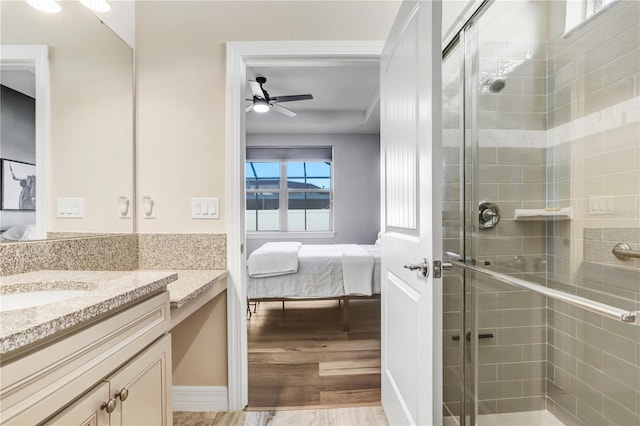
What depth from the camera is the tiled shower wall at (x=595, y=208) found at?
4.24 ft

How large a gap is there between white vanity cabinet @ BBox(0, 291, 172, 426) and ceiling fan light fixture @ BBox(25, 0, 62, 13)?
1.29m

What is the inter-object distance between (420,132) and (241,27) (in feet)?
4.18

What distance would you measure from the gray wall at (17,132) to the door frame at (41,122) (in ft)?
0.09

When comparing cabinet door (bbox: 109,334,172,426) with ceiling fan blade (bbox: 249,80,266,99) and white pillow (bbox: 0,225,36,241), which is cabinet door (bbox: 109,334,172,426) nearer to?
white pillow (bbox: 0,225,36,241)

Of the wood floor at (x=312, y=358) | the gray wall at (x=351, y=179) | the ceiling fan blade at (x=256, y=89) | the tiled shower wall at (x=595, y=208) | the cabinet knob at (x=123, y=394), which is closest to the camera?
the cabinet knob at (x=123, y=394)

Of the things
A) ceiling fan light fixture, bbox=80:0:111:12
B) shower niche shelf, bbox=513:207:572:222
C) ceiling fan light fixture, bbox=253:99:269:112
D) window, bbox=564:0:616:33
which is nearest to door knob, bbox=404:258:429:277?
shower niche shelf, bbox=513:207:572:222

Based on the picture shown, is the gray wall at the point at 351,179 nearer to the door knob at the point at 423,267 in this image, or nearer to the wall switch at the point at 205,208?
the wall switch at the point at 205,208

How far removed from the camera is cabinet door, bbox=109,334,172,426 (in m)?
0.79

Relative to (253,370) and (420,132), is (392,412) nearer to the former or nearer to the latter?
(253,370)

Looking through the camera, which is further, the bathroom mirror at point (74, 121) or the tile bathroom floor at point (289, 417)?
the tile bathroom floor at point (289, 417)

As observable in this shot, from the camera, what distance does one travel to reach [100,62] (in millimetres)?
1525

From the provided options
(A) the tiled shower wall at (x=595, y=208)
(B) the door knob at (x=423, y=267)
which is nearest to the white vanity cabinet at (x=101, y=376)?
(B) the door knob at (x=423, y=267)

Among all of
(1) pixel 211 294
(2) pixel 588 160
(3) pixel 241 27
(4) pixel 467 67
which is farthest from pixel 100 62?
(2) pixel 588 160

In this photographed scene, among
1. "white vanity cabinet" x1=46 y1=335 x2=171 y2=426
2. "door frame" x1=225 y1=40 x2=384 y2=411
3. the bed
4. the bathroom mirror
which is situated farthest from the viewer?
the bed
